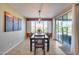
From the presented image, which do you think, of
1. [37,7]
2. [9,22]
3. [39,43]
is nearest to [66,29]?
[37,7]

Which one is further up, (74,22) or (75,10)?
(75,10)

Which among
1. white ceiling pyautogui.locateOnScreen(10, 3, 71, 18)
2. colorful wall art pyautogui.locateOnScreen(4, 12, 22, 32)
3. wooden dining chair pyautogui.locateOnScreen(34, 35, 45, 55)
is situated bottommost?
wooden dining chair pyautogui.locateOnScreen(34, 35, 45, 55)

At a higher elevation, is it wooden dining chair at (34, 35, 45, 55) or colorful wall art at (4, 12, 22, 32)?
colorful wall art at (4, 12, 22, 32)

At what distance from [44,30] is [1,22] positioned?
855cm

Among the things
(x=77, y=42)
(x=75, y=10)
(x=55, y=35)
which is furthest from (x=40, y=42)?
(x=55, y=35)

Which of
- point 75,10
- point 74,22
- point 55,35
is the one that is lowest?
point 55,35

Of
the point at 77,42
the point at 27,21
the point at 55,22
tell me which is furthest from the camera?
the point at 27,21

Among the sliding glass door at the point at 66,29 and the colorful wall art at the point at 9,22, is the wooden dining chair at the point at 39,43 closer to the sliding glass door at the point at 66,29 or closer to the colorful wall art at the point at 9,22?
the colorful wall art at the point at 9,22

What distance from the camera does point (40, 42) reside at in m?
5.37

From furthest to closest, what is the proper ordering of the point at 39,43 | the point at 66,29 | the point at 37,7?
the point at 66,29
the point at 37,7
the point at 39,43

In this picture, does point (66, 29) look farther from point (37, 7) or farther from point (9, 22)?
point (9, 22)

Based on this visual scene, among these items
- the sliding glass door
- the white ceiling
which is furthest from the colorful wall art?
the sliding glass door

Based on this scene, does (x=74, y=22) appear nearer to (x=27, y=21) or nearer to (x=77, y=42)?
(x=77, y=42)

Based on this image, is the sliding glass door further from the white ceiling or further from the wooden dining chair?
the wooden dining chair
